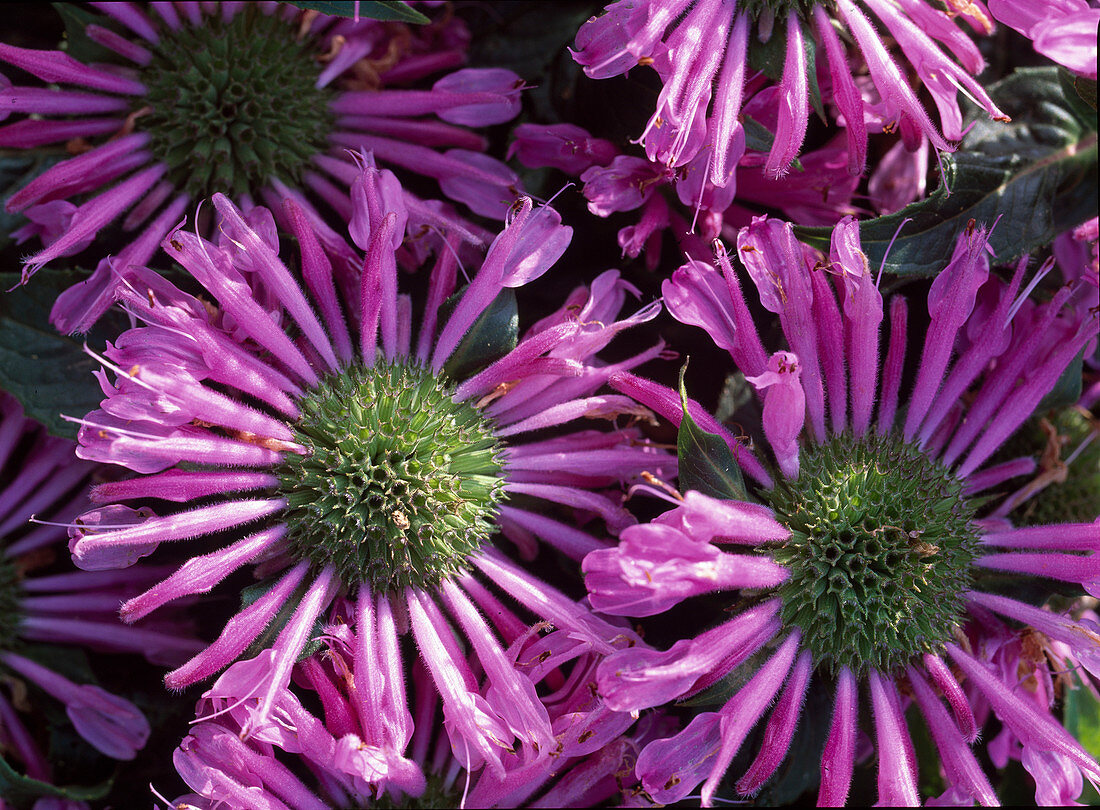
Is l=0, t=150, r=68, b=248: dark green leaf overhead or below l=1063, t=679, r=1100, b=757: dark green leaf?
overhead

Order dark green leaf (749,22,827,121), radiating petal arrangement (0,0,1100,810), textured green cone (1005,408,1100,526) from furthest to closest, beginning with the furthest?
textured green cone (1005,408,1100,526), dark green leaf (749,22,827,121), radiating petal arrangement (0,0,1100,810)

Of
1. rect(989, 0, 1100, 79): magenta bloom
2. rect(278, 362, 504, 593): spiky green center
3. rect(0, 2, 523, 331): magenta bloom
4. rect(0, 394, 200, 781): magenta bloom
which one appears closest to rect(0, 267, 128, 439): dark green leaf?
rect(0, 2, 523, 331): magenta bloom

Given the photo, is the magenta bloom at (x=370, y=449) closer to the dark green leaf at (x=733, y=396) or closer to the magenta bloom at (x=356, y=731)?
the magenta bloom at (x=356, y=731)

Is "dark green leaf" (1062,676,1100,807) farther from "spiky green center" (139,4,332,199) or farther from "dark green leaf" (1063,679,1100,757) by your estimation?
"spiky green center" (139,4,332,199)

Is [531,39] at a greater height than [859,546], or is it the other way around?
[531,39]

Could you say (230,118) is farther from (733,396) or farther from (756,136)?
(733,396)

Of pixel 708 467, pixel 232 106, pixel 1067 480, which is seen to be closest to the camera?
pixel 708 467

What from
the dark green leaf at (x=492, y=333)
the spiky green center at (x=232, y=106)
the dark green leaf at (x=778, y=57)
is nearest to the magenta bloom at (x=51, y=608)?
the spiky green center at (x=232, y=106)

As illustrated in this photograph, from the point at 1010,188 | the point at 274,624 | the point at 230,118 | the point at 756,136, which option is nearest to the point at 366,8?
the point at 230,118
